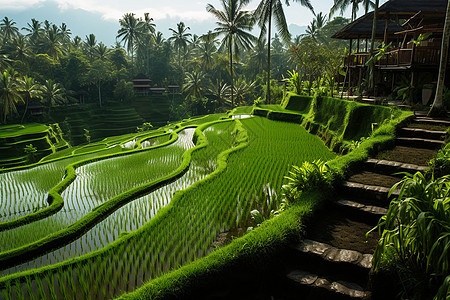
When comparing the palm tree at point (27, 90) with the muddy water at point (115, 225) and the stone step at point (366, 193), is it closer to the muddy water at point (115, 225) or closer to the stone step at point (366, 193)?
the muddy water at point (115, 225)

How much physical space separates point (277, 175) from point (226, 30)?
19.9 m

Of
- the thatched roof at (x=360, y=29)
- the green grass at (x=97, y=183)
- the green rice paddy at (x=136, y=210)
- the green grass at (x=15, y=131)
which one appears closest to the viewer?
the green rice paddy at (x=136, y=210)

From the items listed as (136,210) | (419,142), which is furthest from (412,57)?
(136,210)

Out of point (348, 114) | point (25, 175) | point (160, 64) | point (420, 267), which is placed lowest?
point (25, 175)

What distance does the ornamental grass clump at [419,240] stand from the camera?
255 centimetres

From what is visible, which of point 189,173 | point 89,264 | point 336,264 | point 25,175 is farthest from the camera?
point 25,175

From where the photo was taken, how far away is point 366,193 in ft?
14.8

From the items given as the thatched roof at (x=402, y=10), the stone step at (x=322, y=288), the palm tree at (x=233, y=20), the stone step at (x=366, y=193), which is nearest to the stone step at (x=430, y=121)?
the stone step at (x=366, y=193)

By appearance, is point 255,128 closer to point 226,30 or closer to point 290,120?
point 290,120

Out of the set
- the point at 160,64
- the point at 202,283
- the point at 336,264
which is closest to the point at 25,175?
the point at 202,283

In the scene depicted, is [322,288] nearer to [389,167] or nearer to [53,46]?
[389,167]

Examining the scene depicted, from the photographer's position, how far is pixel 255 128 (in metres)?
12.9

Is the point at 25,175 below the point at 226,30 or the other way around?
below

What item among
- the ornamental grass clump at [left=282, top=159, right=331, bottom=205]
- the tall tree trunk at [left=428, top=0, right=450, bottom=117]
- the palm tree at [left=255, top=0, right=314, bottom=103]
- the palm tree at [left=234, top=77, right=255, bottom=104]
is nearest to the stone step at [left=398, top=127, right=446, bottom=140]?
the tall tree trunk at [left=428, top=0, right=450, bottom=117]
